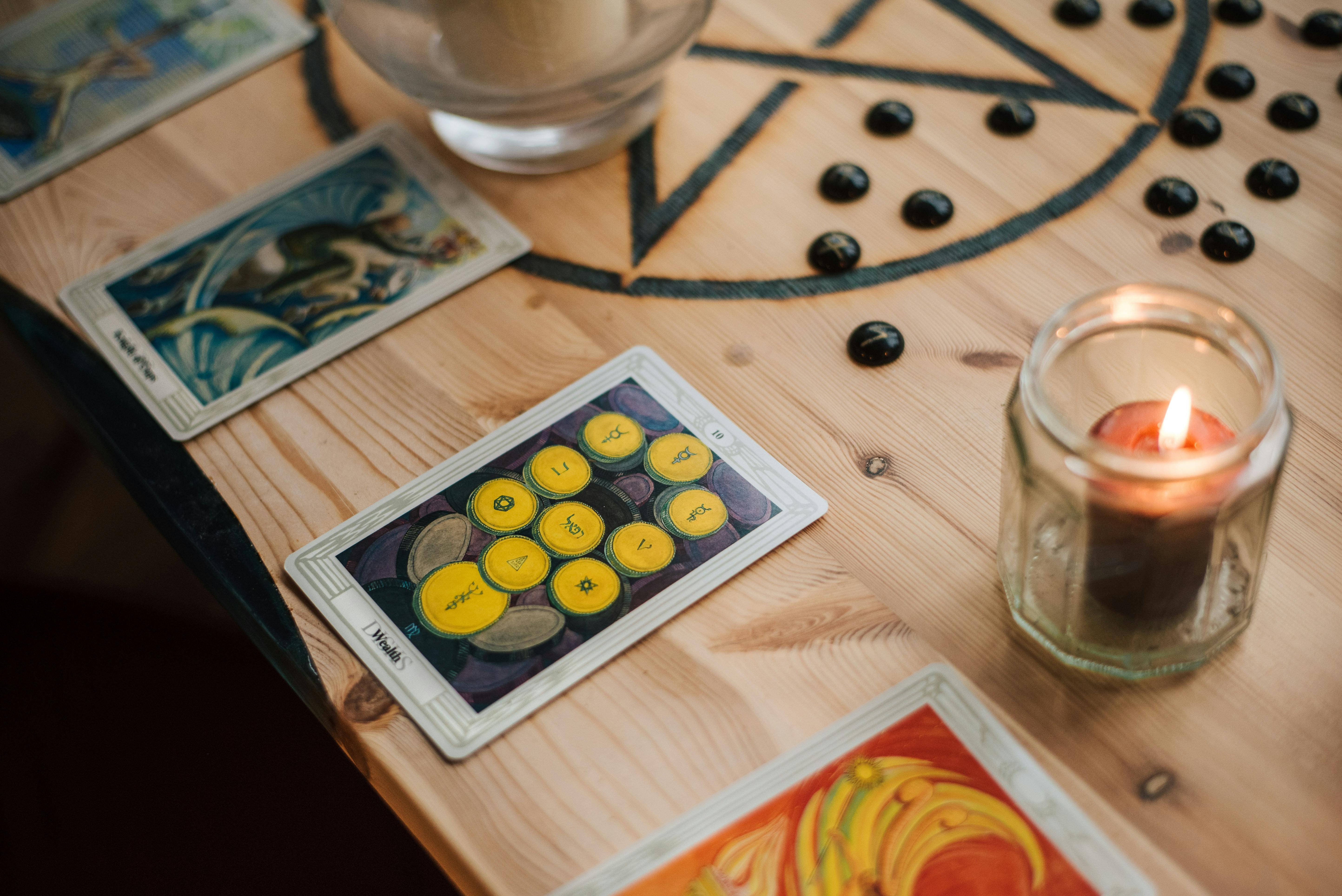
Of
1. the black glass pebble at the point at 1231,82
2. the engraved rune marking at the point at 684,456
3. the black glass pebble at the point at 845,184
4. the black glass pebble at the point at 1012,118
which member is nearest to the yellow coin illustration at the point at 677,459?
the engraved rune marking at the point at 684,456

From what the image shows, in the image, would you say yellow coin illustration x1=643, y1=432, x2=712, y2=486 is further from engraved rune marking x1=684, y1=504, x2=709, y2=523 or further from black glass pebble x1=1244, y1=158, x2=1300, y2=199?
black glass pebble x1=1244, y1=158, x2=1300, y2=199

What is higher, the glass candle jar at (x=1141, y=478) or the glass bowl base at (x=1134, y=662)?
the glass candle jar at (x=1141, y=478)

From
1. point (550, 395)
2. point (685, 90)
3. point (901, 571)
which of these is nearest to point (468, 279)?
point (550, 395)

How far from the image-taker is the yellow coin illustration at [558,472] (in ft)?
1.90

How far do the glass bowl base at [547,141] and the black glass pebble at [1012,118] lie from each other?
0.79ft

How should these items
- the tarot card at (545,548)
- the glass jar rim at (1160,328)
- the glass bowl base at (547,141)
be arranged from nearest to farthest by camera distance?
the glass jar rim at (1160,328) → the tarot card at (545,548) → the glass bowl base at (547,141)

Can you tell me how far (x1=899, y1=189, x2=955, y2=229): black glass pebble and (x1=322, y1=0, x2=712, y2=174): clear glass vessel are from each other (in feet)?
0.59

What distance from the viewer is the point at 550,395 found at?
62 centimetres

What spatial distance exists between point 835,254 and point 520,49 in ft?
0.74

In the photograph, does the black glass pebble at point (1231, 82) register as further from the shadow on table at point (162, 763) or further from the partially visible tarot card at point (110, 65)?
the shadow on table at point (162, 763)

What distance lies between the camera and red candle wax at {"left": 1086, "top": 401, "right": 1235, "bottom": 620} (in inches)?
16.3

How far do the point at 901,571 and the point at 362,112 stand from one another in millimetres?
535

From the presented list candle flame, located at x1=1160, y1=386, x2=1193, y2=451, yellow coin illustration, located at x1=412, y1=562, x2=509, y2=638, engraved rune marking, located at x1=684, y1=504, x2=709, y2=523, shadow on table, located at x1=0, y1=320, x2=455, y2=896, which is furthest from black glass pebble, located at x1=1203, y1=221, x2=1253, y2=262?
shadow on table, located at x1=0, y1=320, x2=455, y2=896

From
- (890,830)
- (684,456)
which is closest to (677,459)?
(684,456)
